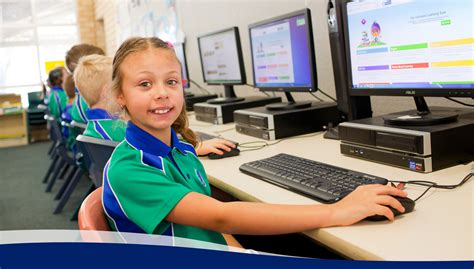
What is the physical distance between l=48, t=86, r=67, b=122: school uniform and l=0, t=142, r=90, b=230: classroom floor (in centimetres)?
68

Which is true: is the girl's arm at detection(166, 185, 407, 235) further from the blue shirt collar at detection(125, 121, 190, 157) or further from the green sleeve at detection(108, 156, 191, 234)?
the blue shirt collar at detection(125, 121, 190, 157)

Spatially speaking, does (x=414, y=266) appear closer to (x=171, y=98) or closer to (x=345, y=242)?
(x=345, y=242)

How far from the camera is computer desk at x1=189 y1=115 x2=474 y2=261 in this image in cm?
78

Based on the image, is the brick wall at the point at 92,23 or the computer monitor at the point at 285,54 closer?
the computer monitor at the point at 285,54

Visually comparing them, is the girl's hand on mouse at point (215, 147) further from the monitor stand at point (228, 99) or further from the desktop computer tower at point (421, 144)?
the monitor stand at point (228, 99)

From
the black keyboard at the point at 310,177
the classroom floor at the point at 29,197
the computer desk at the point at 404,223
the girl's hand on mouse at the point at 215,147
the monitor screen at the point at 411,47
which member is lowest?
the classroom floor at the point at 29,197

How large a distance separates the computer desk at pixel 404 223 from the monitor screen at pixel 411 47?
24cm

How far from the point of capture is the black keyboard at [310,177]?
1073 mm

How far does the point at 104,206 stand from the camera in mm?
998

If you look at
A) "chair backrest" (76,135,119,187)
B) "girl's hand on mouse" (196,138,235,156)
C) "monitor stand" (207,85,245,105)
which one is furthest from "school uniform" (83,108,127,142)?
"monitor stand" (207,85,245,105)

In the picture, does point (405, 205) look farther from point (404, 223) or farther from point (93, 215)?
point (93, 215)

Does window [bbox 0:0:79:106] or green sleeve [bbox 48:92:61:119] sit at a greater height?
window [bbox 0:0:79:106]

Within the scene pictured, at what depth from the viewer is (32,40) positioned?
7578 millimetres

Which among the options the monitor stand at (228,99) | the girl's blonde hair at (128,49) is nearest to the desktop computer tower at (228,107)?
the monitor stand at (228,99)
